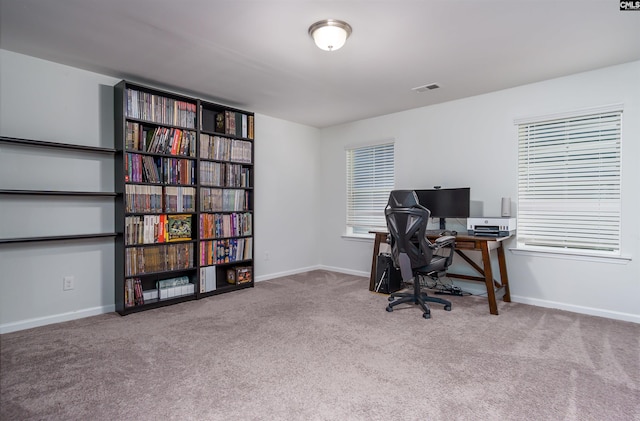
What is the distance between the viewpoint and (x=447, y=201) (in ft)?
12.8

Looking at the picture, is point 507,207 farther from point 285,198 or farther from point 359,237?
point 285,198

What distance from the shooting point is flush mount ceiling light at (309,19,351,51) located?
7.71ft

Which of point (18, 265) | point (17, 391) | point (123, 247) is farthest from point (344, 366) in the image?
point (18, 265)

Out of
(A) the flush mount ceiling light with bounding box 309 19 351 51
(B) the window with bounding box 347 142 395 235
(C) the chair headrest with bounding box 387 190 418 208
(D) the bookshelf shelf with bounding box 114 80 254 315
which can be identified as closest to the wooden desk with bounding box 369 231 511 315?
(C) the chair headrest with bounding box 387 190 418 208

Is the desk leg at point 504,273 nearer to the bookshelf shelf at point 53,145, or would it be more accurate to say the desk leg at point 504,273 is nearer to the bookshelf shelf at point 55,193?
the bookshelf shelf at point 55,193

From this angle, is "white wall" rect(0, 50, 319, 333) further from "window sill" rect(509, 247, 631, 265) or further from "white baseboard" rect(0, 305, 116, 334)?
"window sill" rect(509, 247, 631, 265)

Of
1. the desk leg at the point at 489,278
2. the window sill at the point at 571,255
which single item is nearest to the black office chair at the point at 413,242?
the desk leg at the point at 489,278

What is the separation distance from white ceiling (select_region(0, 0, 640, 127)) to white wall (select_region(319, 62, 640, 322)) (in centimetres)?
22

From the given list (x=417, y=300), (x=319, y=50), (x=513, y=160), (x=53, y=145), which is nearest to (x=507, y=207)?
(x=513, y=160)

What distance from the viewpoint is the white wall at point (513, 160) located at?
3.07 metres

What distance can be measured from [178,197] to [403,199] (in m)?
2.42

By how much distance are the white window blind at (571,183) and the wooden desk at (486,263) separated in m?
0.43

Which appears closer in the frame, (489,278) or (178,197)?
(489,278)

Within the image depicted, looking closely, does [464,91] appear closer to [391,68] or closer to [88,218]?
[391,68]
